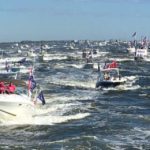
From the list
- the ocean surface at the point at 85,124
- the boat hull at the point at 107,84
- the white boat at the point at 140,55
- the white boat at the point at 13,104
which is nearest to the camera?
the ocean surface at the point at 85,124

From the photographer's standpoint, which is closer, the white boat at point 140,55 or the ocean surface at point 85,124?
the ocean surface at point 85,124

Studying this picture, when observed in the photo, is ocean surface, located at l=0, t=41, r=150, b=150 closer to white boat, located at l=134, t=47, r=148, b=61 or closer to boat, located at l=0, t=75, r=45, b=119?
boat, located at l=0, t=75, r=45, b=119

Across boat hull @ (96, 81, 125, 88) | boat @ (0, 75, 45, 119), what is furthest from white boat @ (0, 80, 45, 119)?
boat hull @ (96, 81, 125, 88)

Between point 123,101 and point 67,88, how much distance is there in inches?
569

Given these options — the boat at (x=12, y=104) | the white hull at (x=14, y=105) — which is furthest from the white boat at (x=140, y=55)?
the white hull at (x=14, y=105)

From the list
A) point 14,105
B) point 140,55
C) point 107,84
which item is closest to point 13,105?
Result: point 14,105

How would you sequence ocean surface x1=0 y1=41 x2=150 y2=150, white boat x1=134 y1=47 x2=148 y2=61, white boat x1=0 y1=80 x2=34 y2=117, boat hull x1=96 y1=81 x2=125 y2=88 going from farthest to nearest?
white boat x1=134 y1=47 x2=148 y2=61 → boat hull x1=96 y1=81 x2=125 y2=88 → white boat x1=0 y1=80 x2=34 y2=117 → ocean surface x1=0 y1=41 x2=150 y2=150

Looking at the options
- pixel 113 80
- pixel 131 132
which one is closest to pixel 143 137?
pixel 131 132

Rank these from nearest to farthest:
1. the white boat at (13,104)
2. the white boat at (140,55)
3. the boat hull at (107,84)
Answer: the white boat at (13,104)
the boat hull at (107,84)
the white boat at (140,55)

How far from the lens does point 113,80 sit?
68875mm

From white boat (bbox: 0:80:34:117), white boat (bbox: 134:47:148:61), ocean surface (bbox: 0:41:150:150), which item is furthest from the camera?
white boat (bbox: 134:47:148:61)

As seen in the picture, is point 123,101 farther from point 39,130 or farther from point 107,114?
point 39,130

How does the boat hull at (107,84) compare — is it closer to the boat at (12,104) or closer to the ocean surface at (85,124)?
the ocean surface at (85,124)

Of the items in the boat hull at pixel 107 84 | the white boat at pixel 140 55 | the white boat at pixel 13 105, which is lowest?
the white boat at pixel 140 55
